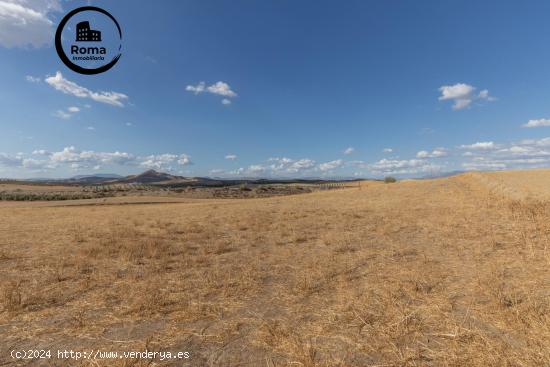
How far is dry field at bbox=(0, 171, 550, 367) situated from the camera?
4.48m

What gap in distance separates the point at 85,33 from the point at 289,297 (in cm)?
2267

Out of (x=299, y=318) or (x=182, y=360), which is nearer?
(x=182, y=360)

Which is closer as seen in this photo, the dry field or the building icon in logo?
the dry field

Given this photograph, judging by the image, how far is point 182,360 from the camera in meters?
4.28

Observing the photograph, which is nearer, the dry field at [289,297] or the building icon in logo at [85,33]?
the dry field at [289,297]

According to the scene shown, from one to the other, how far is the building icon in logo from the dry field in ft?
45.7

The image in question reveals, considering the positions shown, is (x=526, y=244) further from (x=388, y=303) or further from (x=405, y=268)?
(x=388, y=303)

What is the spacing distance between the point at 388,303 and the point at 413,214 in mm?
14006

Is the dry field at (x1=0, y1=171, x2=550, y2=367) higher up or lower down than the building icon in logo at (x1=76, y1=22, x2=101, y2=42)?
lower down

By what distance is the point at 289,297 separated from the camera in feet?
21.9

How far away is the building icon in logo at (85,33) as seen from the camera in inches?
759

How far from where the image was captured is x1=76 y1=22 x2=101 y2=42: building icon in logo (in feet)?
63.3

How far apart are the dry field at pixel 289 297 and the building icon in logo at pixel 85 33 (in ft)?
45.7

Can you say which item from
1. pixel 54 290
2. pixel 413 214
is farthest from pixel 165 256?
pixel 413 214
